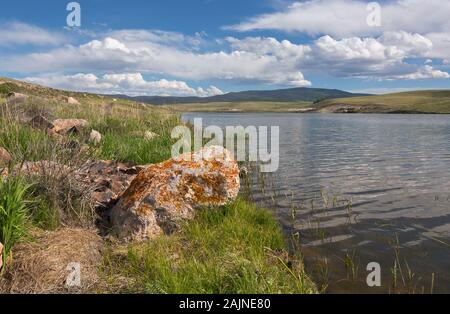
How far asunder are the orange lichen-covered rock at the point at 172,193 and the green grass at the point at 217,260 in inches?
12.1

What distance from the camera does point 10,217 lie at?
529 centimetres

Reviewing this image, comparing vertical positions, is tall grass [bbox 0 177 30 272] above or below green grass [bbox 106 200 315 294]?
above

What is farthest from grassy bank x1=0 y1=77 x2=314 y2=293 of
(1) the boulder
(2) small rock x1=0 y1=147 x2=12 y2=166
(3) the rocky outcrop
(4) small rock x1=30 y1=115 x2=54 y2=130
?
(1) the boulder

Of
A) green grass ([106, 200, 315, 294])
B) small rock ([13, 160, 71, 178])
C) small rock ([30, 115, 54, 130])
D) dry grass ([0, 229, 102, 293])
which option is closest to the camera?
dry grass ([0, 229, 102, 293])

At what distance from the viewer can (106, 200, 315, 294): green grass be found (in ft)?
16.2

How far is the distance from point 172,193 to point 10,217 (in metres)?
3.03

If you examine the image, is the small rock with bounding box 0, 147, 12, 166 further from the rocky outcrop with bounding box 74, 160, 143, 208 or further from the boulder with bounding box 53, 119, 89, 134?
the boulder with bounding box 53, 119, 89, 134

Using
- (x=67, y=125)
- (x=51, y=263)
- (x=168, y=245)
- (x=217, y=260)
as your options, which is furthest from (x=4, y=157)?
(x=67, y=125)

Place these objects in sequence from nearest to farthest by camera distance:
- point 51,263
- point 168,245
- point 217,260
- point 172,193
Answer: point 51,263, point 217,260, point 168,245, point 172,193

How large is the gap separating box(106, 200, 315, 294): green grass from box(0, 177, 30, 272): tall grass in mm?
1389

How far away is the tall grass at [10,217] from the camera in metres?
5.19

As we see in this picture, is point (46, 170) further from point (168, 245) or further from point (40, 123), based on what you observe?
point (40, 123)

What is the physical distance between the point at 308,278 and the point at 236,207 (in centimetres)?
253

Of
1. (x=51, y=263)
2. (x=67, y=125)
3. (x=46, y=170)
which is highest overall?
(x=67, y=125)
